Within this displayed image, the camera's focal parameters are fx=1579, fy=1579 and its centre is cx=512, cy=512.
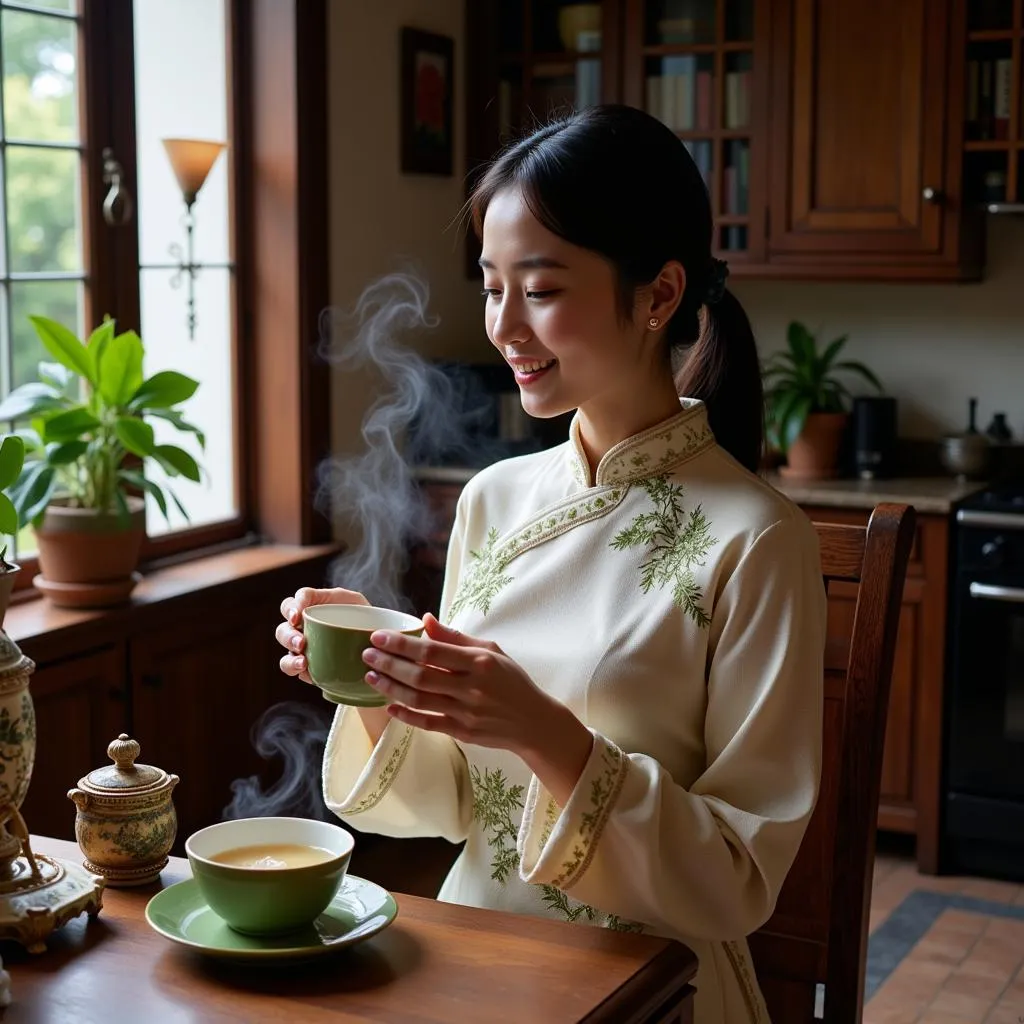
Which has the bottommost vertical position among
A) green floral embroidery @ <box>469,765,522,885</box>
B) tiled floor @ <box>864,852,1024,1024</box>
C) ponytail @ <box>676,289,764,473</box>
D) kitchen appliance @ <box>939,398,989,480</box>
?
tiled floor @ <box>864,852,1024,1024</box>

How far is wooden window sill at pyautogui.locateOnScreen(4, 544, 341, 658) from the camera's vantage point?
8.88 feet

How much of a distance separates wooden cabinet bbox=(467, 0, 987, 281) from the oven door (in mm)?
792

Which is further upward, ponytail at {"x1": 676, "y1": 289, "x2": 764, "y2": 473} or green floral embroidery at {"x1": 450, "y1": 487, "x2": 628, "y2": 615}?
ponytail at {"x1": 676, "y1": 289, "x2": 764, "y2": 473}

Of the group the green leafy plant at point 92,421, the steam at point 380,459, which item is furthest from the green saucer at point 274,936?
the steam at point 380,459

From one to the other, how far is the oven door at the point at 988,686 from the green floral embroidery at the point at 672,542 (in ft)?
7.04

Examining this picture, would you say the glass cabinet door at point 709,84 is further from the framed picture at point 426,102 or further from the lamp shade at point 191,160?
the lamp shade at point 191,160

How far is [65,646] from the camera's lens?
272 centimetres

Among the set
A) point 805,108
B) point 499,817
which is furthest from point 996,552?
point 499,817

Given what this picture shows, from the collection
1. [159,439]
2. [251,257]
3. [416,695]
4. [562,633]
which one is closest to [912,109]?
[251,257]

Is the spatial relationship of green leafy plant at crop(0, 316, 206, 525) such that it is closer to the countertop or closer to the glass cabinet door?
the countertop

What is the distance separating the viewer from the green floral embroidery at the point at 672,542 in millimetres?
1514

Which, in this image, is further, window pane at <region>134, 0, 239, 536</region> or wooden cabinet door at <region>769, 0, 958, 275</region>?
wooden cabinet door at <region>769, 0, 958, 275</region>

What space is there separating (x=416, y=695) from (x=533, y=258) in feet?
1.63

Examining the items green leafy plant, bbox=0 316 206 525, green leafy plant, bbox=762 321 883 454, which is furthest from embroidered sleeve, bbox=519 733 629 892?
green leafy plant, bbox=762 321 883 454
